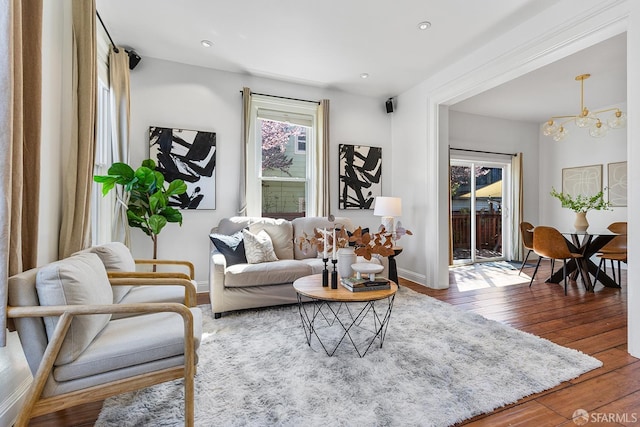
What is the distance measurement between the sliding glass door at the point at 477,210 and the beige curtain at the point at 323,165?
9.34ft

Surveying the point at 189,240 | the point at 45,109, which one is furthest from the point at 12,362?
the point at 189,240

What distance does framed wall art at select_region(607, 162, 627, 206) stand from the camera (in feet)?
16.6

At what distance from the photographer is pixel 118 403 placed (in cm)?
163

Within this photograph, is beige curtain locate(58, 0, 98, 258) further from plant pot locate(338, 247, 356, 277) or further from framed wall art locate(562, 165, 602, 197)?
framed wall art locate(562, 165, 602, 197)

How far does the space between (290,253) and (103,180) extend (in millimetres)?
2053

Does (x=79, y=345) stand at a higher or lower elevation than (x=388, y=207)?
lower

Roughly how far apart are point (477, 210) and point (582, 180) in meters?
1.97

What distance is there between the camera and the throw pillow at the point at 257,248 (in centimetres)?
323

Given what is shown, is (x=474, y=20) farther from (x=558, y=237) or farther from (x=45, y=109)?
(x=45, y=109)

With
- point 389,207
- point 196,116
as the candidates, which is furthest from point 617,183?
point 196,116

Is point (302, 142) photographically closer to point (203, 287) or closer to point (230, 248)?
point (230, 248)

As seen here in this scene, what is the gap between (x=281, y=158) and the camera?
4371mm

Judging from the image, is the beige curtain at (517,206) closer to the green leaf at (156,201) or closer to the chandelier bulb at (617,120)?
the chandelier bulb at (617,120)

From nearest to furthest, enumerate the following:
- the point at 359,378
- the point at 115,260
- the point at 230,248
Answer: the point at 359,378 → the point at 115,260 → the point at 230,248
